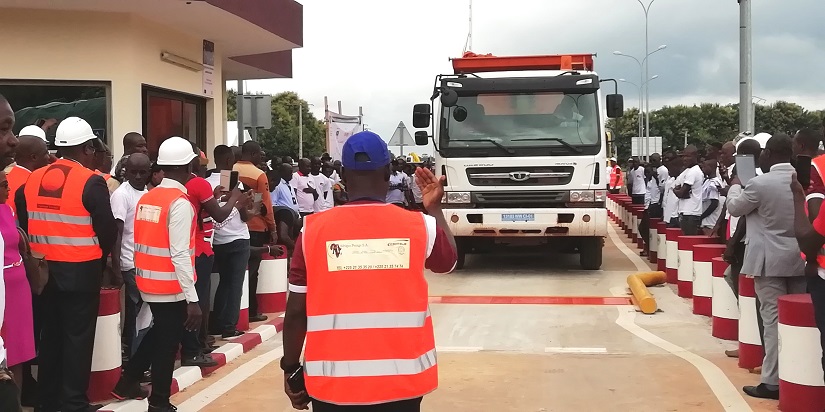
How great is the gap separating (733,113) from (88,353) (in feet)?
304

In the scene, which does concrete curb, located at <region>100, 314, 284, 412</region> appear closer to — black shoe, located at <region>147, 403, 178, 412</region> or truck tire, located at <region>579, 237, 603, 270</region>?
black shoe, located at <region>147, 403, 178, 412</region>

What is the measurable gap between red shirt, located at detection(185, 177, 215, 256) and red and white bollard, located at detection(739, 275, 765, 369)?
14.4ft

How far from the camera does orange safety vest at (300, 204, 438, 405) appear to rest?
3.22 m

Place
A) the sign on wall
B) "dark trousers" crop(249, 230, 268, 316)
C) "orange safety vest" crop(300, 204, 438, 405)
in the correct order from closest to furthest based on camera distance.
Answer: "orange safety vest" crop(300, 204, 438, 405)
"dark trousers" crop(249, 230, 268, 316)
the sign on wall

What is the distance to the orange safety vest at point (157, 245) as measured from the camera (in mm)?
5715

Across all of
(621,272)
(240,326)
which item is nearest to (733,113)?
(621,272)

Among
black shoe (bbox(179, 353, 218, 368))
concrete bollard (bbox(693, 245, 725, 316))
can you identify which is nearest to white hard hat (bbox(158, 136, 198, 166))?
black shoe (bbox(179, 353, 218, 368))

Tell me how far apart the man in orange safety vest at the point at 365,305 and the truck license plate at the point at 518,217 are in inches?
390

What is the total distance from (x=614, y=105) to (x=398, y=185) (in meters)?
6.65

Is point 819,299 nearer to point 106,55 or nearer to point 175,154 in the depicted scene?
point 175,154

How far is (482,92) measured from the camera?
1344 cm

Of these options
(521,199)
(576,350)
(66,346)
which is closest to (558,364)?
(576,350)

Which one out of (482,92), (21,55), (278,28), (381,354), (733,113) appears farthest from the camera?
(733,113)

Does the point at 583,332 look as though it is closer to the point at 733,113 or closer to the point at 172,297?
the point at 172,297
